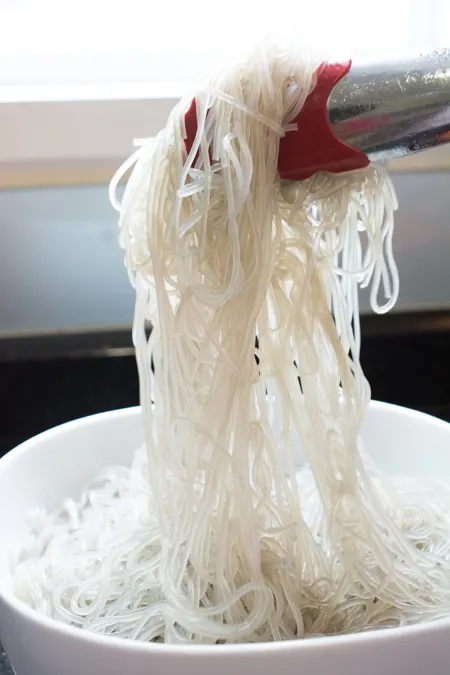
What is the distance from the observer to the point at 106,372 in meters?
0.94

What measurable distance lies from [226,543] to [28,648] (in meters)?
0.17

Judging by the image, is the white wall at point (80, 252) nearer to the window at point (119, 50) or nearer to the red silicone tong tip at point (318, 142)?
the window at point (119, 50)

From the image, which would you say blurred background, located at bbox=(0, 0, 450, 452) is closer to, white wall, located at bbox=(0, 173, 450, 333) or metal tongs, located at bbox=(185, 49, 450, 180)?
white wall, located at bbox=(0, 173, 450, 333)

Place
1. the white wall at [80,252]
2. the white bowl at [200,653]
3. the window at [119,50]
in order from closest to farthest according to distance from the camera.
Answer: the white bowl at [200,653] → the window at [119,50] → the white wall at [80,252]

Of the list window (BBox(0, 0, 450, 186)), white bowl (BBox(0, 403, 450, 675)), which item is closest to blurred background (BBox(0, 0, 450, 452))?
window (BBox(0, 0, 450, 186))

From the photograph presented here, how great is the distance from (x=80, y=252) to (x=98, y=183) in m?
0.12

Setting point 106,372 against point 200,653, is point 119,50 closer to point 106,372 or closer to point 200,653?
point 106,372

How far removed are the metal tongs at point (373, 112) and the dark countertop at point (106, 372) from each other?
0.47 metres

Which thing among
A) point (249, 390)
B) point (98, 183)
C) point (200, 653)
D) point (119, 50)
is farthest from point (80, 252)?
point (200, 653)

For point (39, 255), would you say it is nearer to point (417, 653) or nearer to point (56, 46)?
point (56, 46)

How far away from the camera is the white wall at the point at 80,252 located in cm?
100

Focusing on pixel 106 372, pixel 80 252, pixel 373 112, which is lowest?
pixel 106 372

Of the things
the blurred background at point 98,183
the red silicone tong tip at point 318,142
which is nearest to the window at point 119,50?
the blurred background at point 98,183

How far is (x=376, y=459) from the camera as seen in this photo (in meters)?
0.80
